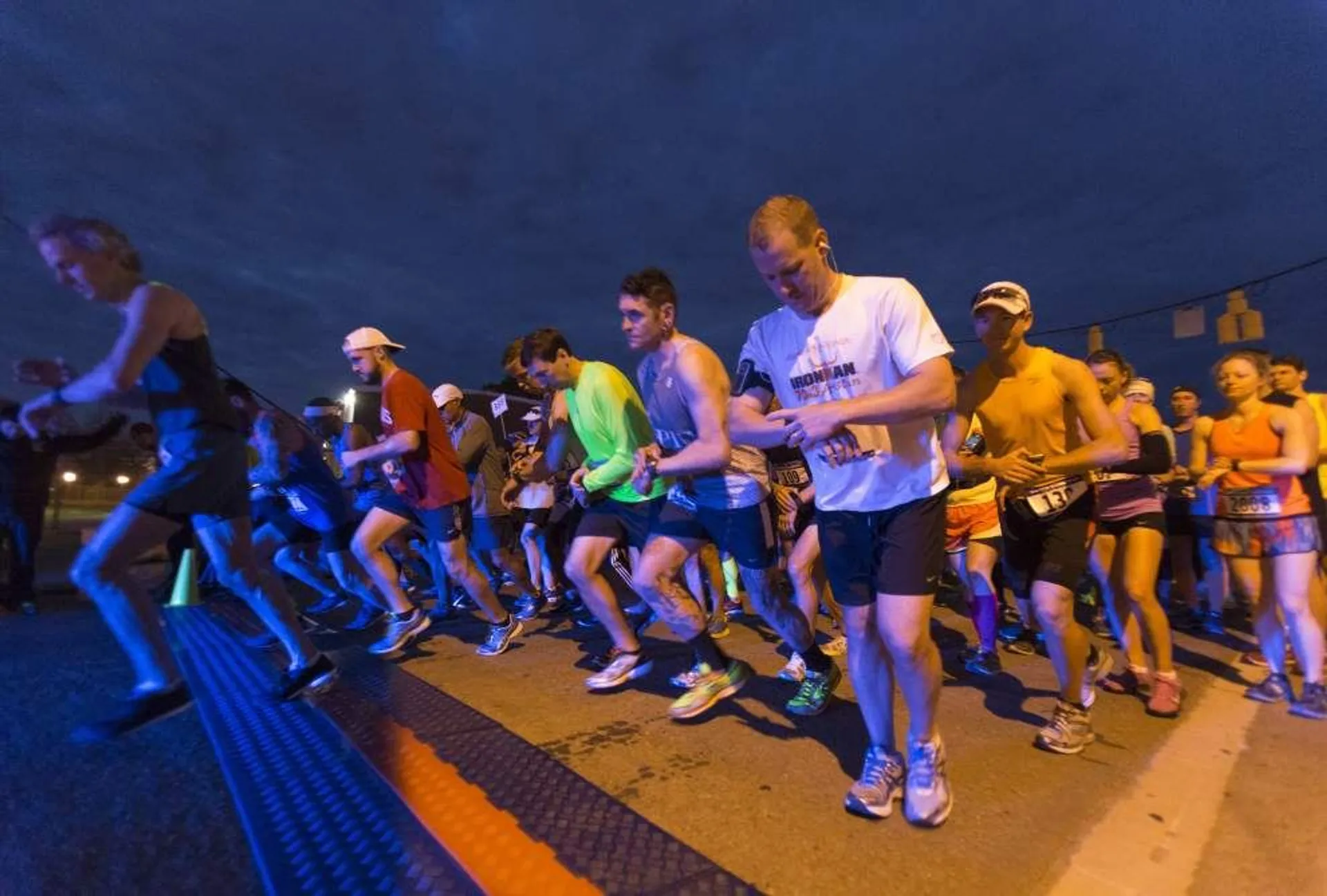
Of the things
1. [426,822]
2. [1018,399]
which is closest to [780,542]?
[1018,399]

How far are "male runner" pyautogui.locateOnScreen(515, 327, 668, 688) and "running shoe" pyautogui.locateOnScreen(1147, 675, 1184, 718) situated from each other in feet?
8.47

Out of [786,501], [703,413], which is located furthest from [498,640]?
[703,413]

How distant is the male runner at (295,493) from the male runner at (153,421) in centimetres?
174

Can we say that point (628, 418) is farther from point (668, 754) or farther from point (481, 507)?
point (481, 507)

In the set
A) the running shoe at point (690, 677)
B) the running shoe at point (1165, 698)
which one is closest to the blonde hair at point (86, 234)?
the running shoe at point (690, 677)

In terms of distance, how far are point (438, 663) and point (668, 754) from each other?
6.86ft

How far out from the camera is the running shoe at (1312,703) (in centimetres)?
320

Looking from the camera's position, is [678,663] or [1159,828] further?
[678,663]

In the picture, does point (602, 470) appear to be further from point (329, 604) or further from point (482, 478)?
point (329, 604)

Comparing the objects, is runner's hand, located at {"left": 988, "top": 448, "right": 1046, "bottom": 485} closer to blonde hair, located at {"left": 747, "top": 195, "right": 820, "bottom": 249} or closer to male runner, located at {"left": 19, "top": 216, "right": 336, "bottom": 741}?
blonde hair, located at {"left": 747, "top": 195, "right": 820, "bottom": 249}

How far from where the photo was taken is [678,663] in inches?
166

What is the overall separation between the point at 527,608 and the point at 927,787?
4218 mm

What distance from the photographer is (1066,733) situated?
9.19 feet

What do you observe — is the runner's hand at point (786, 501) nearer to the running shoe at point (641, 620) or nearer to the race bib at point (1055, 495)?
the running shoe at point (641, 620)
